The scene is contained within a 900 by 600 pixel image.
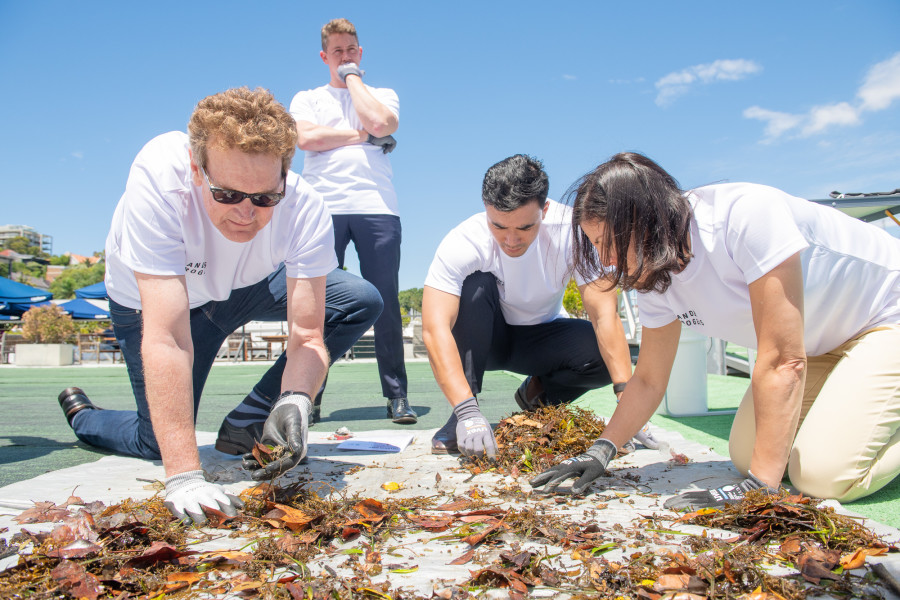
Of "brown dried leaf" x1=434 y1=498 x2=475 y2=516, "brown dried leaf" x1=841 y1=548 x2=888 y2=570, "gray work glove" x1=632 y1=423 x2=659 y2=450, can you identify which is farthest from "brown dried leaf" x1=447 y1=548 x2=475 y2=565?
"gray work glove" x1=632 y1=423 x2=659 y2=450

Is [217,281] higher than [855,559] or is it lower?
higher

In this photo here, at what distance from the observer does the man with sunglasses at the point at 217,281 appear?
180 centimetres

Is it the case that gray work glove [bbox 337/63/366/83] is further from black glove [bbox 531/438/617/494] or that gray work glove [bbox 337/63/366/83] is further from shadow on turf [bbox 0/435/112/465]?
black glove [bbox 531/438/617/494]

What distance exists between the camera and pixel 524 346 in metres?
3.32

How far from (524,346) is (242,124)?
78.9 inches

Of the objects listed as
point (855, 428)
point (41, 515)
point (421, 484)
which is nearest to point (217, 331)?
point (41, 515)

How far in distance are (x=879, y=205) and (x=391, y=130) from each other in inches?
162

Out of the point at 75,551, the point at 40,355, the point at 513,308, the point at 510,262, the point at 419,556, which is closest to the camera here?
the point at 75,551

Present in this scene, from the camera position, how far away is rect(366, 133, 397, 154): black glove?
3676 mm

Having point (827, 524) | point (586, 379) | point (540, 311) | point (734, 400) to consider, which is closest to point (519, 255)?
point (540, 311)

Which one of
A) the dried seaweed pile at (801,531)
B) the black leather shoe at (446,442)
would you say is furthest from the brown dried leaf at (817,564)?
the black leather shoe at (446,442)

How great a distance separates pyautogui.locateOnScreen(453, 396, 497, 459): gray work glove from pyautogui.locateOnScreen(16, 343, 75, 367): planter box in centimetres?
1487

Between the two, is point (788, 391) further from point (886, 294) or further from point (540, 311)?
point (540, 311)

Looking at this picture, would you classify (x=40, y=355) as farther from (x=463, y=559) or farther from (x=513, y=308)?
(x=463, y=559)
